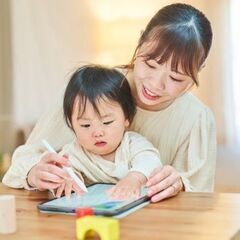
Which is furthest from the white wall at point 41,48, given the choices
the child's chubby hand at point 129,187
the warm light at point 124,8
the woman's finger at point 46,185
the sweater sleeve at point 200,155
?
the child's chubby hand at point 129,187

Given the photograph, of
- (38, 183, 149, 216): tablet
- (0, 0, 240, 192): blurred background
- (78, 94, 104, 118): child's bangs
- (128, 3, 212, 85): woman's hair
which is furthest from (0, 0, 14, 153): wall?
(38, 183, 149, 216): tablet

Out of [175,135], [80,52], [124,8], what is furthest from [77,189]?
[124,8]

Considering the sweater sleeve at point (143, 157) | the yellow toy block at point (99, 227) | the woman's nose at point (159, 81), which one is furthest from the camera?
the woman's nose at point (159, 81)

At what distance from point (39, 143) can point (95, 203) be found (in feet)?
1.37

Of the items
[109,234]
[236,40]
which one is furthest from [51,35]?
[109,234]

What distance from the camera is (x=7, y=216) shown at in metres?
0.90

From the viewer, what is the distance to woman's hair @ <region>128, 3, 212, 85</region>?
1334mm

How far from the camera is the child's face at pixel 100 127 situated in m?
1.24

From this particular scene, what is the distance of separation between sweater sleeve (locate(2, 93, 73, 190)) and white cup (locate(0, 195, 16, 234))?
410mm

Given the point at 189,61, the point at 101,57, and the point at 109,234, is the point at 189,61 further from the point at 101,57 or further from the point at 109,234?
the point at 101,57

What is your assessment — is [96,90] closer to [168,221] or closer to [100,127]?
[100,127]

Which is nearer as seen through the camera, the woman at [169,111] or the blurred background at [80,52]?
the woman at [169,111]

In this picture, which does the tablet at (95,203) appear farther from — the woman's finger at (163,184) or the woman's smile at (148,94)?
the woman's smile at (148,94)

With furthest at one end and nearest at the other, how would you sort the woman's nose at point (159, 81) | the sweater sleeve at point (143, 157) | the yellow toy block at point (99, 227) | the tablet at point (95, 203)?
the woman's nose at point (159, 81)
the sweater sleeve at point (143, 157)
the tablet at point (95, 203)
the yellow toy block at point (99, 227)
